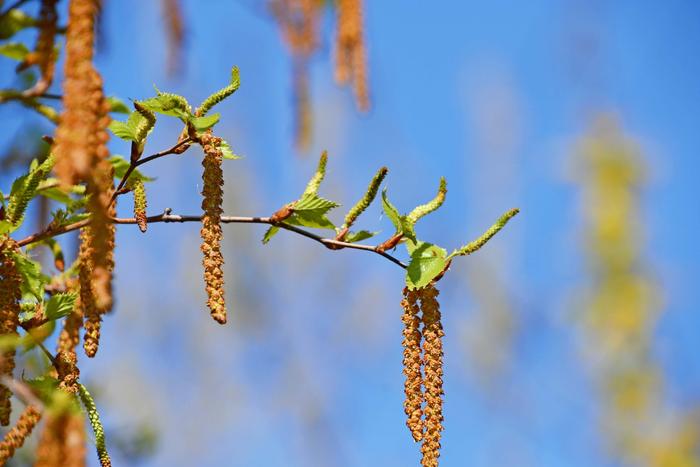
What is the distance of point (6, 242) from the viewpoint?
4.26 feet

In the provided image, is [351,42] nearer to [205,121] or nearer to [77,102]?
[205,121]

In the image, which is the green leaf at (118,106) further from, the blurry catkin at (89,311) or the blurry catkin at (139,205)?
the blurry catkin at (89,311)

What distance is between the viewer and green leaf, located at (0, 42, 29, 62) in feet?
5.01

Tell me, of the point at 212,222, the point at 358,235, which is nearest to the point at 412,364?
the point at 358,235

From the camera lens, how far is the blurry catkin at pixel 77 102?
853mm

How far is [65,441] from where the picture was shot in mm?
746

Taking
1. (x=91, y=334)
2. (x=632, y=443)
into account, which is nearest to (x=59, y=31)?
(x=91, y=334)

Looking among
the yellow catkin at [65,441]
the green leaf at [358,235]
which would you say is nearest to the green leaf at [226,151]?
the green leaf at [358,235]

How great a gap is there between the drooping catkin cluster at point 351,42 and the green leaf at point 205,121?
701mm

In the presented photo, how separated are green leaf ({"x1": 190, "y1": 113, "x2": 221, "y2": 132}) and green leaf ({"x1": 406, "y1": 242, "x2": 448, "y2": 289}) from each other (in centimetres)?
38

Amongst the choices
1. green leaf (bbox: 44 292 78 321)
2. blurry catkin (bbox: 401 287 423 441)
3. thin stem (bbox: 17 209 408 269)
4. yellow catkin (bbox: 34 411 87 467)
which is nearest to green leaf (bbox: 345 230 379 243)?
thin stem (bbox: 17 209 408 269)

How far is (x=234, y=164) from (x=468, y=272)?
4.61m

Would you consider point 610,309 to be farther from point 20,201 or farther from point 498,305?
point 20,201

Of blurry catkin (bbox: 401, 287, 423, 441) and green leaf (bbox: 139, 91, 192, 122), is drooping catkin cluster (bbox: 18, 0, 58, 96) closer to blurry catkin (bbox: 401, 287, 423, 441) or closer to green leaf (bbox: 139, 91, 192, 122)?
green leaf (bbox: 139, 91, 192, 122)
